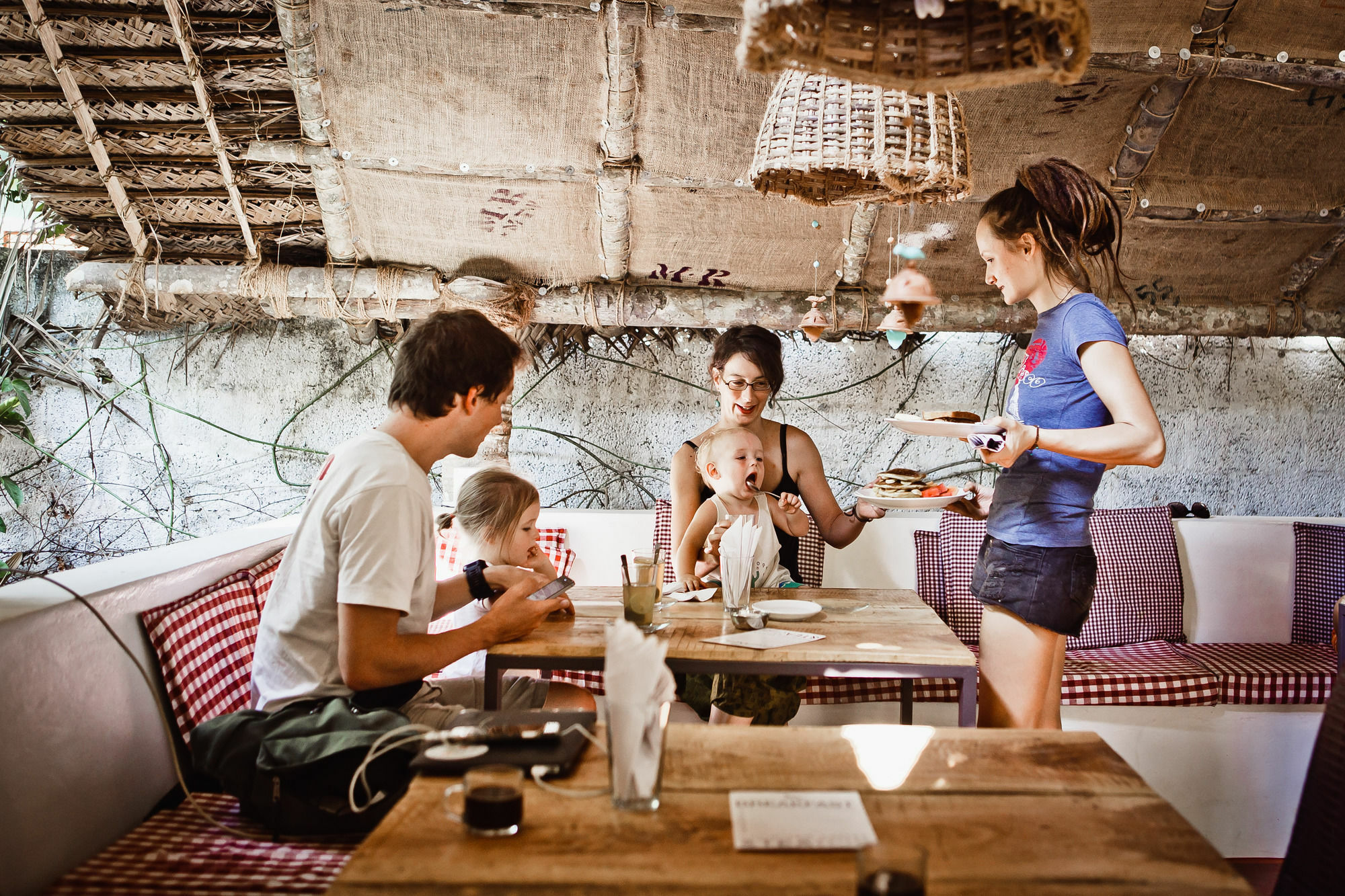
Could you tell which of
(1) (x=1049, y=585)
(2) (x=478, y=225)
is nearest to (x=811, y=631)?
(1) (x=1049, y=585)

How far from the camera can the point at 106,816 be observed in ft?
5.89

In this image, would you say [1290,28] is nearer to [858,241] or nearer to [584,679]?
[858,241]

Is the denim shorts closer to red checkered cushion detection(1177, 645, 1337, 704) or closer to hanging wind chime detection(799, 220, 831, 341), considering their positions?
red checkered cushion detection(1177, 645, 1337, 704)

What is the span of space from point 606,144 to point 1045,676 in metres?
2.32

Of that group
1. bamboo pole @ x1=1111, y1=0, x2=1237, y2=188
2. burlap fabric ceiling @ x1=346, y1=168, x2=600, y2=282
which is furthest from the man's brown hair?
Answer: bamboo pole @ x1=1111, y1=0, x2=1237, y2=188

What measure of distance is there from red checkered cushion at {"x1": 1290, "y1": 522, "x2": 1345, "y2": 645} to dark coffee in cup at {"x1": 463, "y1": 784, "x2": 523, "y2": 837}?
3.68m

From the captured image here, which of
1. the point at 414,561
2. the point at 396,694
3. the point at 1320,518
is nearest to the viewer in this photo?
the point at 414,561

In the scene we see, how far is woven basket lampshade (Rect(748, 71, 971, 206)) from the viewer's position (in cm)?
206

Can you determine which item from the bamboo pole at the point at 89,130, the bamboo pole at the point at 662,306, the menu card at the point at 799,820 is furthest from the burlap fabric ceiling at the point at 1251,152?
the bamboo pole at the point at 89,130

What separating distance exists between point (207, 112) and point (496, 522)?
1958 millimetres

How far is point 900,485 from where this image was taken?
2387mm

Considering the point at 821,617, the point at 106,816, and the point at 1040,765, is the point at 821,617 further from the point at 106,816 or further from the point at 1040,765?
the point at 106,816

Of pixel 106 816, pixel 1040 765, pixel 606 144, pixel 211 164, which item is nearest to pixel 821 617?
pixel 1040 765

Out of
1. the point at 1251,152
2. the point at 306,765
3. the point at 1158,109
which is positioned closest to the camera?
the point at 306,765
